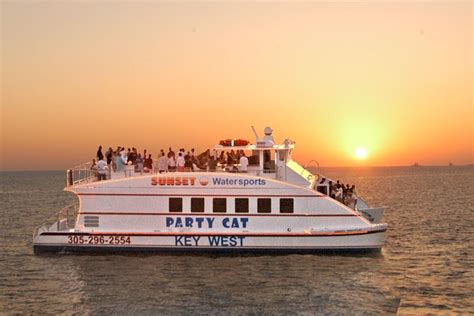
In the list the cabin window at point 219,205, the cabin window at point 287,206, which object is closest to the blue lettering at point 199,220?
the cabin window at point 219,205

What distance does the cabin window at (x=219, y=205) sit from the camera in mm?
26969

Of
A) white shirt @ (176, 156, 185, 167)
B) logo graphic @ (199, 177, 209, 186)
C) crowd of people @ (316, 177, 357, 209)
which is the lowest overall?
crowd of people @ (316, 177, 357, 209)

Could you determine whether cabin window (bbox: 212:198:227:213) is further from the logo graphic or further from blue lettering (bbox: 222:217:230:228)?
the logo graphic

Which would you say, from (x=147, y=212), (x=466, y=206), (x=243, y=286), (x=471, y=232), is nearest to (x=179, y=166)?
(x=147, y=212)

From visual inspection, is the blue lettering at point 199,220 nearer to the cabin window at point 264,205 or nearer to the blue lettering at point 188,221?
the blue lettering at point 188,221

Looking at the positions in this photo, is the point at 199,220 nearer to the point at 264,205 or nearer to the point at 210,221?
the point at 210,221

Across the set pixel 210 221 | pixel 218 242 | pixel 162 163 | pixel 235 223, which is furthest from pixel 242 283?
pixel 162 163

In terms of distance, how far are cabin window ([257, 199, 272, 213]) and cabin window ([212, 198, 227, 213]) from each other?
1434 millimetres

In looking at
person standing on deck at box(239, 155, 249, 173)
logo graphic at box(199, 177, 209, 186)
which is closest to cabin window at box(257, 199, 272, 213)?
person standing on deck at box(239, 155, 249, 173)

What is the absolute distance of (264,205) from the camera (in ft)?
88.1

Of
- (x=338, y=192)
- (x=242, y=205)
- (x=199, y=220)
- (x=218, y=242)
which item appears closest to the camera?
(x=218, y=242)

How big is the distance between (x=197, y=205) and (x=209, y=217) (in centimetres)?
72

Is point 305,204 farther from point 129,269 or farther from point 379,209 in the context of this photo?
point 129,269

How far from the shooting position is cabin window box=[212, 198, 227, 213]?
2697 cm
